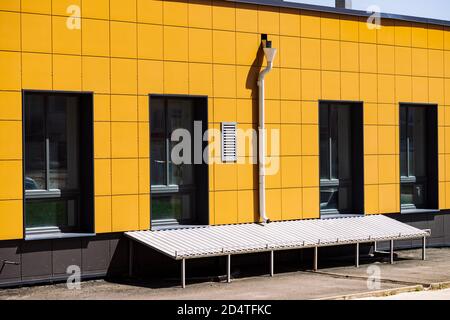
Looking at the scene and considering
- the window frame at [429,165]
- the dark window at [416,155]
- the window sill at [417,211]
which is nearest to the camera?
the window sill at [417,211]

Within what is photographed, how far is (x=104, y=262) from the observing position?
15.1 metres

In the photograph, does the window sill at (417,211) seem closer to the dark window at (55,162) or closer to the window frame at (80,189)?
the window frame at (80,189)

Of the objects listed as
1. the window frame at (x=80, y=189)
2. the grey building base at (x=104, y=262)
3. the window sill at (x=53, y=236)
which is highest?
the window frame at (x=80, y=189)

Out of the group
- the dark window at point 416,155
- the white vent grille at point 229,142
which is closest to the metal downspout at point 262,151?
the white vent grille at point 229,142

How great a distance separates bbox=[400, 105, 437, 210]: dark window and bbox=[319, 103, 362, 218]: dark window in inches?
62.2

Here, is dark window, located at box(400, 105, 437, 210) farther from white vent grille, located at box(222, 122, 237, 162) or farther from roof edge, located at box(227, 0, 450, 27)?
white vent grille, located at box(222, 122, 237, 162)

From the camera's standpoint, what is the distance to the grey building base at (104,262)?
14.0 metres

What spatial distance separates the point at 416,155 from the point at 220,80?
6293mm

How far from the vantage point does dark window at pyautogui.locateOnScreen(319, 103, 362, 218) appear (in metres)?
18.5

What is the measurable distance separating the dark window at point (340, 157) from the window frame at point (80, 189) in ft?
18.7

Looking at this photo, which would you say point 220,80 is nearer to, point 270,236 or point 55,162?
point 270,236

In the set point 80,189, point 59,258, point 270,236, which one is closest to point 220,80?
point 270,236

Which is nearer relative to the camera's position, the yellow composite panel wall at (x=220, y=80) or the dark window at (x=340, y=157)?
the yellow composite panel wall at (x=220, y=80)

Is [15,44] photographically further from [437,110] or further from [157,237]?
[437,110]
